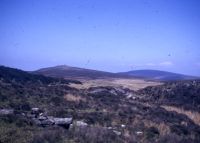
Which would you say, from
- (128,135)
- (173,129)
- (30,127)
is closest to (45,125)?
(30,127)

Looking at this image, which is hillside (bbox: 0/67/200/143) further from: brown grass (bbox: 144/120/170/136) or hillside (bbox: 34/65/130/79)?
hillside (bbox: 34/65/130/79)

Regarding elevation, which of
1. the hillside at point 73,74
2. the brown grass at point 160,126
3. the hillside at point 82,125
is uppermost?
the hillside at point 73,74

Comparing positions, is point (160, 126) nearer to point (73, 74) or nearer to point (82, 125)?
point (82, 125)

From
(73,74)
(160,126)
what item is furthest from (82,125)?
(73,74)

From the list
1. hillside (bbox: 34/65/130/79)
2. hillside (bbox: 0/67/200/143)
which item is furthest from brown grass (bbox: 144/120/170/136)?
hillside (bbox: 34/65/130/79)

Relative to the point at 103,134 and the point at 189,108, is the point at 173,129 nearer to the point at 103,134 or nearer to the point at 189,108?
the point at 103,134

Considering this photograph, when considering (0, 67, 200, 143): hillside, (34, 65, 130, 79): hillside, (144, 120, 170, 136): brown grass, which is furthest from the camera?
(34, 65, 130, 79): hillside

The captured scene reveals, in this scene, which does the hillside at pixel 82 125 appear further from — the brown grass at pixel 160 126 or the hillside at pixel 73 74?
the hillside at pixel 73 74

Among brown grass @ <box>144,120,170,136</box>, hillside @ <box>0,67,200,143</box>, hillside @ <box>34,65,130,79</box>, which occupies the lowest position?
Answer: brown grass @ <box>144,120,170,136</box>

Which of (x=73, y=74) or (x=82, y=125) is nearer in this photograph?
(x=82, y=125)

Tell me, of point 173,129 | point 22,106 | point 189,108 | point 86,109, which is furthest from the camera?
point 189,108

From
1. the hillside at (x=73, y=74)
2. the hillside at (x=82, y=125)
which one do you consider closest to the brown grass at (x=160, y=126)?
the hillside at (x=82, y=125)
